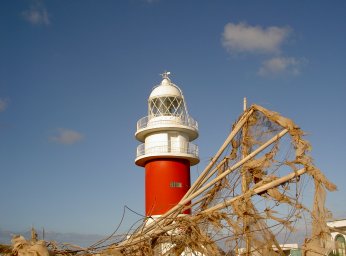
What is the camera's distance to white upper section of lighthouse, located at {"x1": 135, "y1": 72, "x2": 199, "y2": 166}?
24.8m

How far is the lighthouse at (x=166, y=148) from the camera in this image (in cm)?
2427

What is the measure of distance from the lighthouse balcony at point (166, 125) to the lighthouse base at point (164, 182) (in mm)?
1788

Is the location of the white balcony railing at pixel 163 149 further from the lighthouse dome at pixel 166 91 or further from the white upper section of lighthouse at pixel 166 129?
the lighthouse dome at pixel 166 91

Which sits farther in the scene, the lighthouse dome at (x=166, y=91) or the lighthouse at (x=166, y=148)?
the lighthouse dome at (x=166, y=91)

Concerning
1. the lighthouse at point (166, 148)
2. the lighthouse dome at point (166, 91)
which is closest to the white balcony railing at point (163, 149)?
the lighthouse at point (166, 148)

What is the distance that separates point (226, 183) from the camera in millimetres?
8188

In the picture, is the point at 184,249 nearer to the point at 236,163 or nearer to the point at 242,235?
the point at 242,235

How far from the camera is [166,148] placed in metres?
24.5

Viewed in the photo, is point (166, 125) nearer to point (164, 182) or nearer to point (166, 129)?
point (166, 129)

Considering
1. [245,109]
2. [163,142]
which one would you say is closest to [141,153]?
[163,142]

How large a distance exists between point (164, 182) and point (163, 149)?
1872 millimetres

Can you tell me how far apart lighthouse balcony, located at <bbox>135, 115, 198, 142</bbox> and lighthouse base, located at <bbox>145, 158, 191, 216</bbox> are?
1.79 metres

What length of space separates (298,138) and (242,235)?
1902 millimetres

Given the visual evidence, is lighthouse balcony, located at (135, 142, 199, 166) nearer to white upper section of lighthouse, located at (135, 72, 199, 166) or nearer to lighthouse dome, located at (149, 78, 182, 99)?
white upper section of lighthouse, located at (135, 72, 199, 166)
